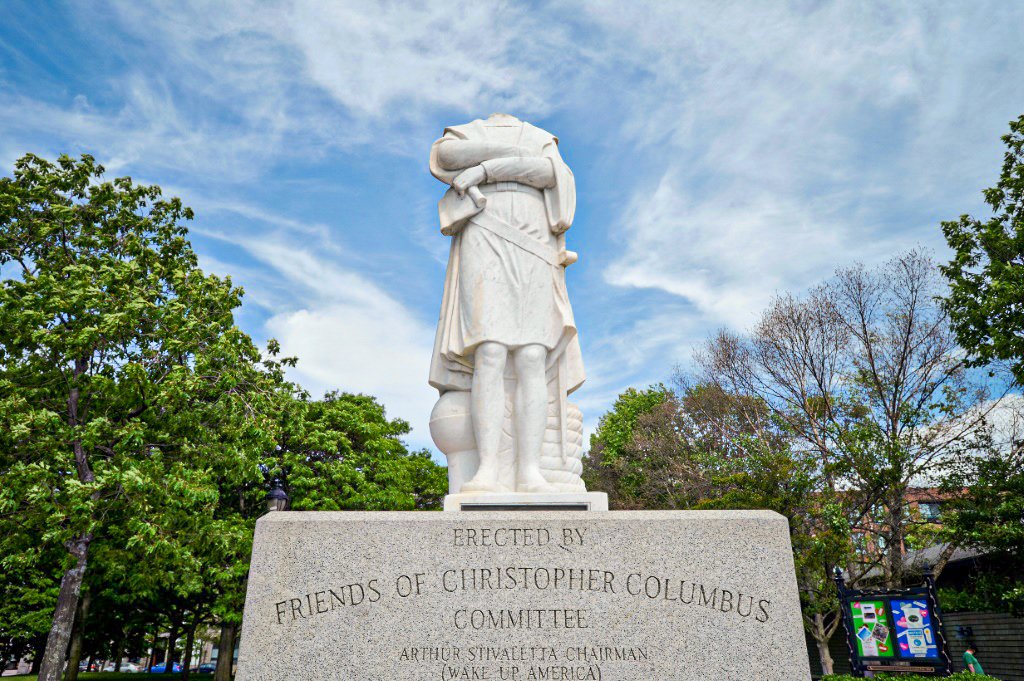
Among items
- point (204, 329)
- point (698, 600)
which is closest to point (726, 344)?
point (204, 329)

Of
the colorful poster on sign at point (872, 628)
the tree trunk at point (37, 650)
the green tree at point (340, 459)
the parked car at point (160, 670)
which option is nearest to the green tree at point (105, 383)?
the green tree at point (340, 459)

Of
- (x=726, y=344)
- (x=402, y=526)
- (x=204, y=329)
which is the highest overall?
(x=726, y=344)

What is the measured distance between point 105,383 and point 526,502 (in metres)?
14.2

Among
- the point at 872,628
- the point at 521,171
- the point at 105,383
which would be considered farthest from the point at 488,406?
the point at 105,383

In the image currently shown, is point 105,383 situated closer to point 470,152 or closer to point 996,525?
point 470,152

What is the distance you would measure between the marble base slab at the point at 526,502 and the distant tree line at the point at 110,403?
11906 mm

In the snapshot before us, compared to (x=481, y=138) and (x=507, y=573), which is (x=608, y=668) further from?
(x=481, y=138)

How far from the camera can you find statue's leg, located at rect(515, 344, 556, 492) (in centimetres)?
598

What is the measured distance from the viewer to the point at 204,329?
17562mm

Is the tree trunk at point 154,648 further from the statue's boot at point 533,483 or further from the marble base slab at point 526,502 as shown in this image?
the marble base slab at point 526,502

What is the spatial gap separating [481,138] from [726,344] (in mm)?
24428

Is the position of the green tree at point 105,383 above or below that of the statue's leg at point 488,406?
above

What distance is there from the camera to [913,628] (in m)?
11.7

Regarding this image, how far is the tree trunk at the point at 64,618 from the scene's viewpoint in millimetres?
15375
